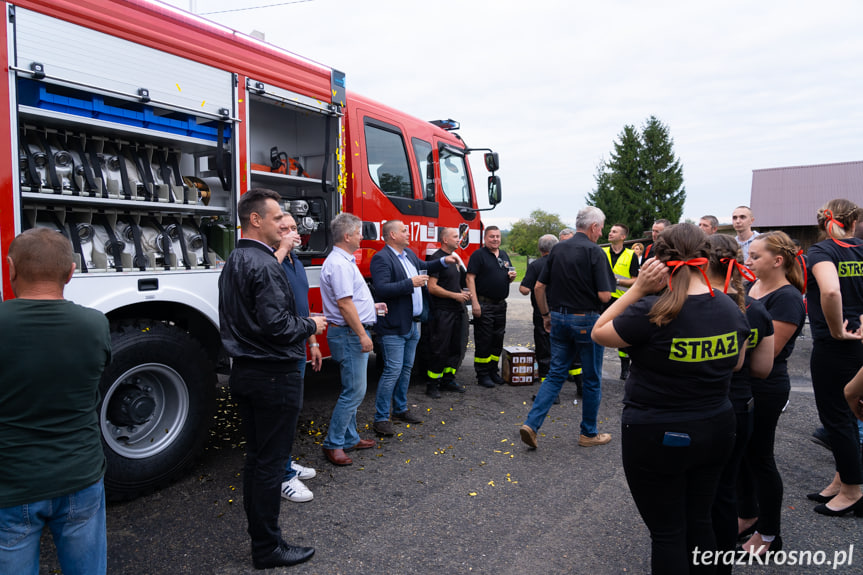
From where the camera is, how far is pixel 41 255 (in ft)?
5.99

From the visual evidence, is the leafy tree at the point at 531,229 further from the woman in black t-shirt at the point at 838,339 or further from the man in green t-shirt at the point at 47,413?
the man in green t-shirt at the point at 47,413

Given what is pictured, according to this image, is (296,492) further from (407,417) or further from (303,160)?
(303,160)

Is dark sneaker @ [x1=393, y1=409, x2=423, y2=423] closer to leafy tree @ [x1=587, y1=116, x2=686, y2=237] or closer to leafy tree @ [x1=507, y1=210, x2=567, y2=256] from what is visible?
leafy tree @ [x1=587, y1=116, x2=686, y2=237]

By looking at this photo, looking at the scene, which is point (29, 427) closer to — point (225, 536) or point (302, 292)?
point (225, 536)

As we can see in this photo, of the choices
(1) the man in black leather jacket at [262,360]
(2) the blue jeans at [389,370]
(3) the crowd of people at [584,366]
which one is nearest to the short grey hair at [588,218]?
(3) the crowd of people at [584,366]

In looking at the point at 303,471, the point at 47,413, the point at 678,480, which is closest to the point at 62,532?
the point at 47,413

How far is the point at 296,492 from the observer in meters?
3.56

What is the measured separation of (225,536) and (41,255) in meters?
1.98

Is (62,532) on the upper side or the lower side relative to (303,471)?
upper

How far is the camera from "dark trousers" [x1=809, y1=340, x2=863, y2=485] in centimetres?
334

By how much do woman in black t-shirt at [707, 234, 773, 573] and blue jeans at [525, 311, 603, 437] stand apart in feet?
5.99

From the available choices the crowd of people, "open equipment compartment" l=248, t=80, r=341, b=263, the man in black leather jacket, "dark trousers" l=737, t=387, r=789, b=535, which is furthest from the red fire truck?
"dark trousers" l=737, t=387, r=789, b=535

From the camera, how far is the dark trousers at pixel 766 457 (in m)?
2.81

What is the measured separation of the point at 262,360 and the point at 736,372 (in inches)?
91.2
